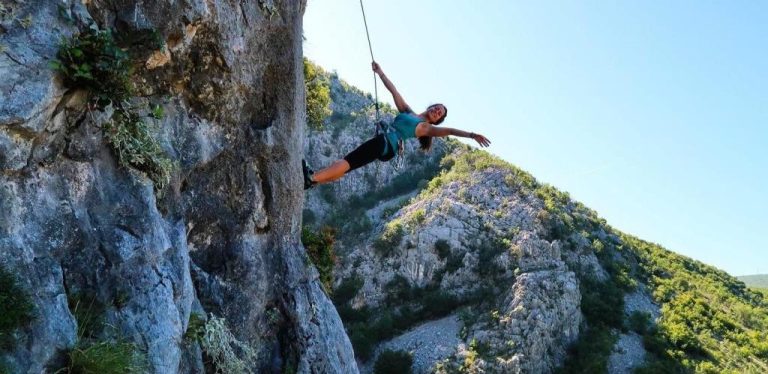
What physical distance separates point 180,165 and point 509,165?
191 feet

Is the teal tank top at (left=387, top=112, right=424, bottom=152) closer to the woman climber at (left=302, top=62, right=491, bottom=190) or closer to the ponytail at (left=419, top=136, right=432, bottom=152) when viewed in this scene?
the woman climber at (left=302, top=62, right=491, bottom=190)

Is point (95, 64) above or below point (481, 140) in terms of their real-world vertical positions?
below

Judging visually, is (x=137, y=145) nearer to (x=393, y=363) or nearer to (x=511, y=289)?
(x=393, y=363)

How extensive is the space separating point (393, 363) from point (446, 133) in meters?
37.3

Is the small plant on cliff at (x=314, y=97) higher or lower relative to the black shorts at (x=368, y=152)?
higher

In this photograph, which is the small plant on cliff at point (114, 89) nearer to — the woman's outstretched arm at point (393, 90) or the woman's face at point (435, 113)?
the woman's outstretched arm at point (393, 90)

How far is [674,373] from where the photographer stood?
142 ft

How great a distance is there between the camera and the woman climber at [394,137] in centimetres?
967

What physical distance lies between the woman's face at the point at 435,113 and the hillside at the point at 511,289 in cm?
3137

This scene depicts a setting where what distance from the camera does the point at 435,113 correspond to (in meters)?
10.5

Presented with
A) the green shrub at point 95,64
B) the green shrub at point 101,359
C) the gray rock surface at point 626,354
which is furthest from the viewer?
the gray rock surface at point 626,354

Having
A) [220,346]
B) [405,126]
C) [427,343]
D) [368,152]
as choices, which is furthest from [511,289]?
[220,346]

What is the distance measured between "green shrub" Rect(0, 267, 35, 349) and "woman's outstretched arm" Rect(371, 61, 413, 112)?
7168mm

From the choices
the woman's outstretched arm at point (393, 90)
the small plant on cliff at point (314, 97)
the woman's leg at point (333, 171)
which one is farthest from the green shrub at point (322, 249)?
the small plant on cliff at point (314, 97)
